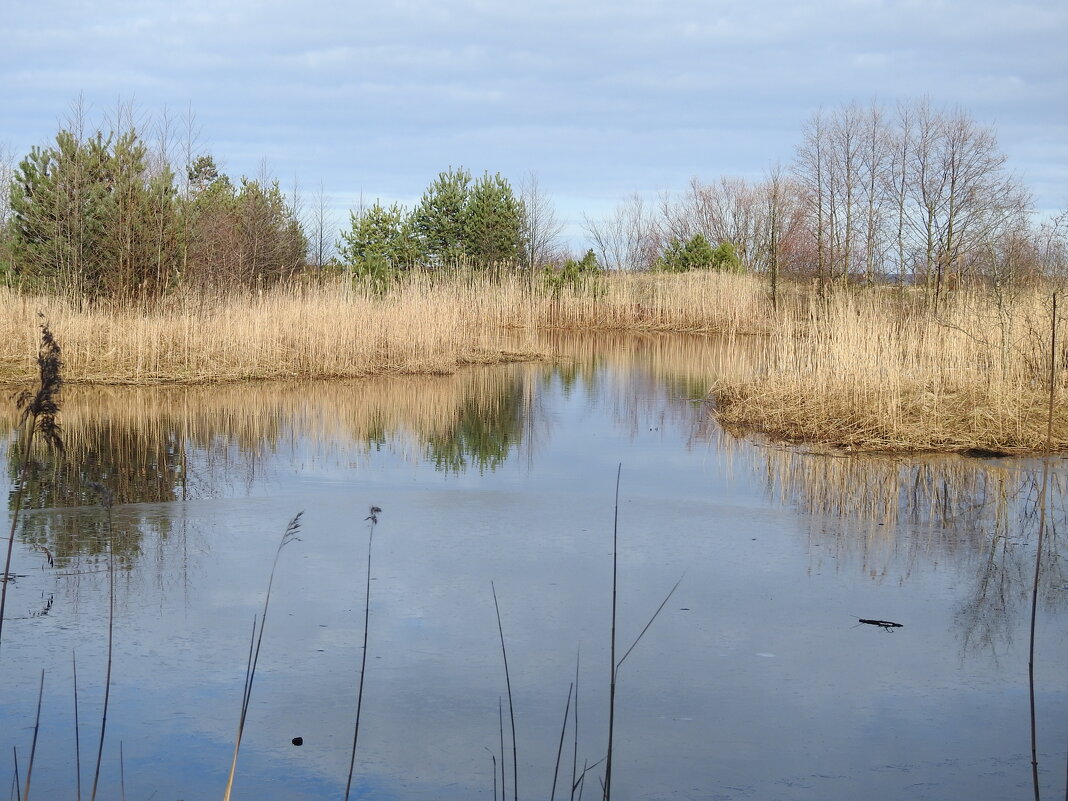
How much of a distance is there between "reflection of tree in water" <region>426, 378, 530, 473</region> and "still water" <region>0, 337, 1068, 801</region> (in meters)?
0.12

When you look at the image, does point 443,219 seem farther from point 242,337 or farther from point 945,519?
point 945,519

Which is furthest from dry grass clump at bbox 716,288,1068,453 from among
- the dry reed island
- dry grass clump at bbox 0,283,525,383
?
dry grass clump at bbox 0,283,525,383

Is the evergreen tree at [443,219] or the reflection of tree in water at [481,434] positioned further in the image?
the evergreen tree at [443,219]

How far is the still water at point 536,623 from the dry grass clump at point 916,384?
1.85ft

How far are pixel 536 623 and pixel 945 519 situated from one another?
2.96m

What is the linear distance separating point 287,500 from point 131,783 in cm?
361

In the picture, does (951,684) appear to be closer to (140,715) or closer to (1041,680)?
(1041,680)

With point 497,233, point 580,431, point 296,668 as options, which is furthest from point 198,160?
point 296,668

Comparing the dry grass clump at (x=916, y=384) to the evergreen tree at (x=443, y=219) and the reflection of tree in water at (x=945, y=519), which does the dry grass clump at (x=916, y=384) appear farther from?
the evergreen tree at (x=443, y=219)

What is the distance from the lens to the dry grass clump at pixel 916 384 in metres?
8.34

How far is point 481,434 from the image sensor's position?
9.29m

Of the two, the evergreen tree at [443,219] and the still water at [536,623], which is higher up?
the evergreen tree at [443,219]

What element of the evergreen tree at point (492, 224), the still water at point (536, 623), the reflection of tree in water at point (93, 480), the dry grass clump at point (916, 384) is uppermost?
the evergreen tree at point (492, 224)

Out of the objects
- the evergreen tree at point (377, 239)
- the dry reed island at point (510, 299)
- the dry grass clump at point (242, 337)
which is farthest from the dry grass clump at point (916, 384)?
the evergreen tree at point (377, 239)
